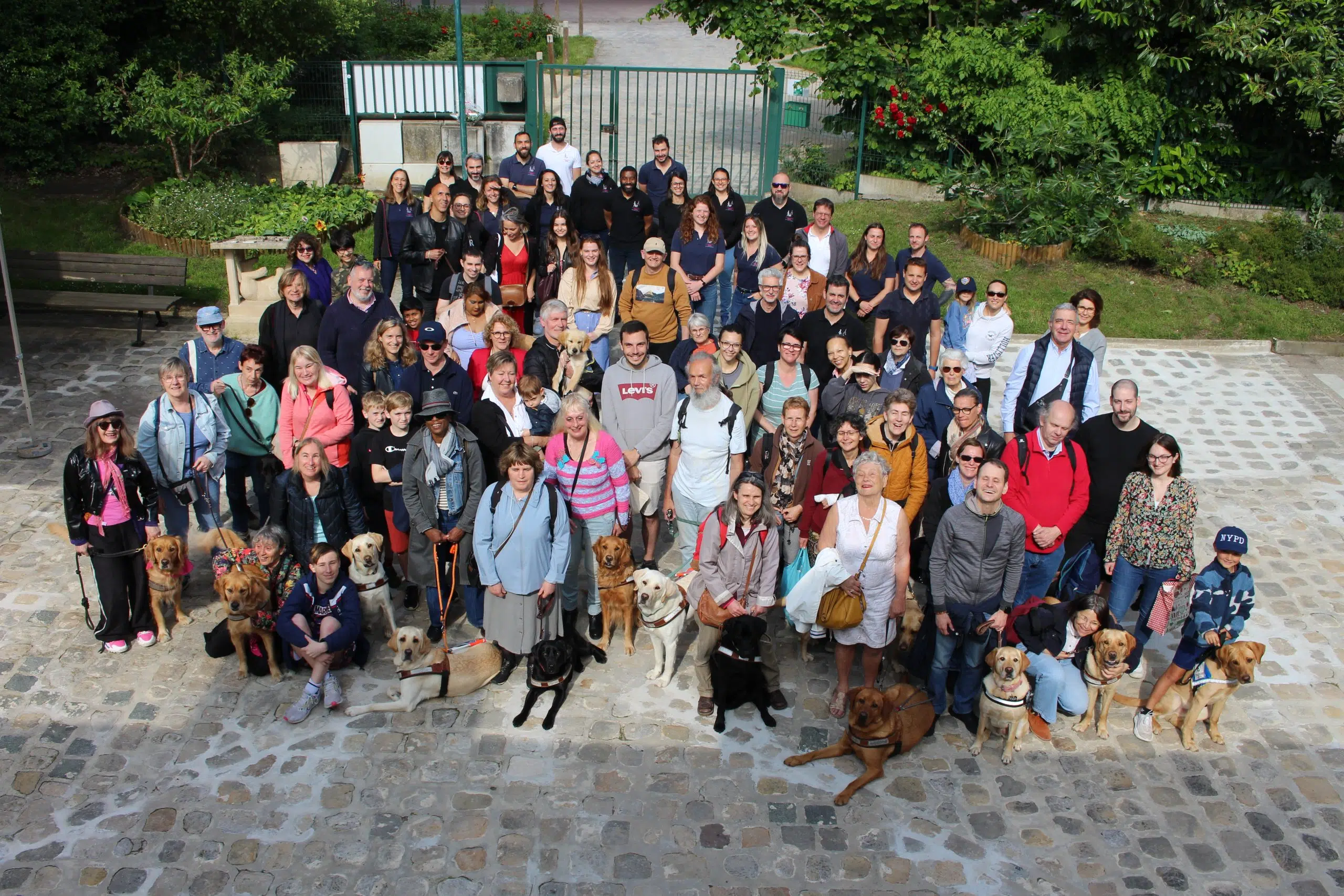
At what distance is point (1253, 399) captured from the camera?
12.5m

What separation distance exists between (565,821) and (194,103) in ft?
44.0

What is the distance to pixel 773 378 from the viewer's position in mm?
8453

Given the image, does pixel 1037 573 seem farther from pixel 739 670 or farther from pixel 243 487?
pixel 243 487

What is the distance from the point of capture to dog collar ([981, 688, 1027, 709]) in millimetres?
6664

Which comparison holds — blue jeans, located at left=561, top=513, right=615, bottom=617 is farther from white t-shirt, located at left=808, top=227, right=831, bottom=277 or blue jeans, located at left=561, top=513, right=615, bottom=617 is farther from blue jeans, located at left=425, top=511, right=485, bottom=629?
white t-shirt, located at left=808, top=227, right=831, bottom=277

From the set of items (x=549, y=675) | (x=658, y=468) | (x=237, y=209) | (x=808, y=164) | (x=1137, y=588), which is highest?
(x=808, y=164)

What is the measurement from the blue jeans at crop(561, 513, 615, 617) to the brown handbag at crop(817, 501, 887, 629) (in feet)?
5.38

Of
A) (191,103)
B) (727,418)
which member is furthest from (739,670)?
(191,103)

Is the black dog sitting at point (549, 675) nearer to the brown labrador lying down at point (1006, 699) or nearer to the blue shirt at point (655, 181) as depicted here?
the brown labrador lying down at point (1006, 699)

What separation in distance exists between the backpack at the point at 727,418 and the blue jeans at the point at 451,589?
167cm

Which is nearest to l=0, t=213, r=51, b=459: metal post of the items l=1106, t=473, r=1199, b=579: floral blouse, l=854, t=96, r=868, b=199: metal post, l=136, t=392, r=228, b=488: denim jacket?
l=136, t=392, r=228, b=488: denim jacket

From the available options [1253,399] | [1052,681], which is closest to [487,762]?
[1052,681]

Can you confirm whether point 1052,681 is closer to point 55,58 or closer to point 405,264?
point 405,264

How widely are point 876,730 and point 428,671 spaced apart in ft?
9.11
